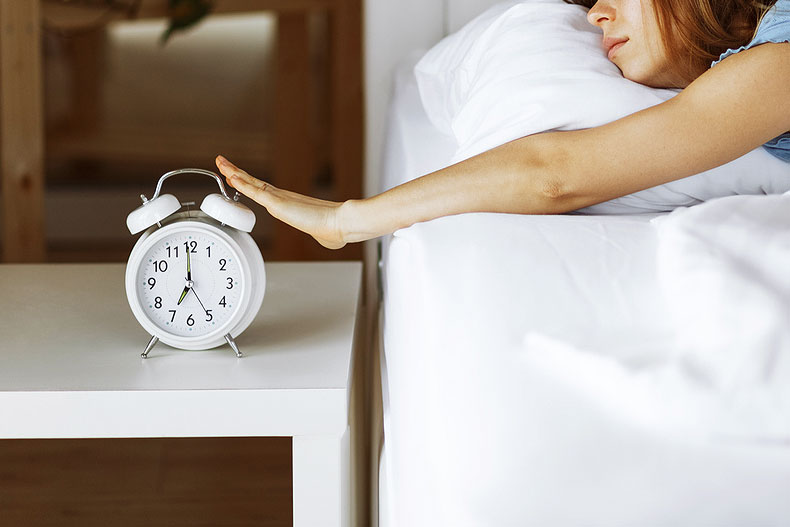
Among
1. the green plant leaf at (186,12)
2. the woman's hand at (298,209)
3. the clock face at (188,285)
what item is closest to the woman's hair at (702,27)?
the woman's hand at (298,209)

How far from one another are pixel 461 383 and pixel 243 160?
298 cm

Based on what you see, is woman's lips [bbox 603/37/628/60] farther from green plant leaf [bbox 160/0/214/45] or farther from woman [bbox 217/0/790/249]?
green plant leaf [bbox 160/0/214/45]

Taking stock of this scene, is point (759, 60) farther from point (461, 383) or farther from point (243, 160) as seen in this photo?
point (243, 160)

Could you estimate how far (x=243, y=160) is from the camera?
3.46 m

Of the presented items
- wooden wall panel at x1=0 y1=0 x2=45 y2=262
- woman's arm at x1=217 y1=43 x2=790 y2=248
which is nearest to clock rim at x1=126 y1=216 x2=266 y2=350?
woman's arm at x1=217 y1=43 x2=790 y2=248

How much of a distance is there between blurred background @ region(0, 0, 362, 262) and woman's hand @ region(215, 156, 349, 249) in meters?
0.98

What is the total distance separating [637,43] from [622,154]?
19 cm

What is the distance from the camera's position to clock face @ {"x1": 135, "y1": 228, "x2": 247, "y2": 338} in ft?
2.88

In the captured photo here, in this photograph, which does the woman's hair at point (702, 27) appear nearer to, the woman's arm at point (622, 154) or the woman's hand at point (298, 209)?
the woman's arm at point (622, 154)

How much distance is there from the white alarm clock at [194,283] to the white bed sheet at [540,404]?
0.80 feet

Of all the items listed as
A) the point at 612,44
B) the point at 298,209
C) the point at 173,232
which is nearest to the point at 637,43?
the point at 612,44

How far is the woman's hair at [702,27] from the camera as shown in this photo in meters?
0.87

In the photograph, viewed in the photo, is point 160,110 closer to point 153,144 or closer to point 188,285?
point 153,144

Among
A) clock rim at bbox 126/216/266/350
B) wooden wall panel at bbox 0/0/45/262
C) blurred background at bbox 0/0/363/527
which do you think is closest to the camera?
clock rim at bbox 126/216/266/350
